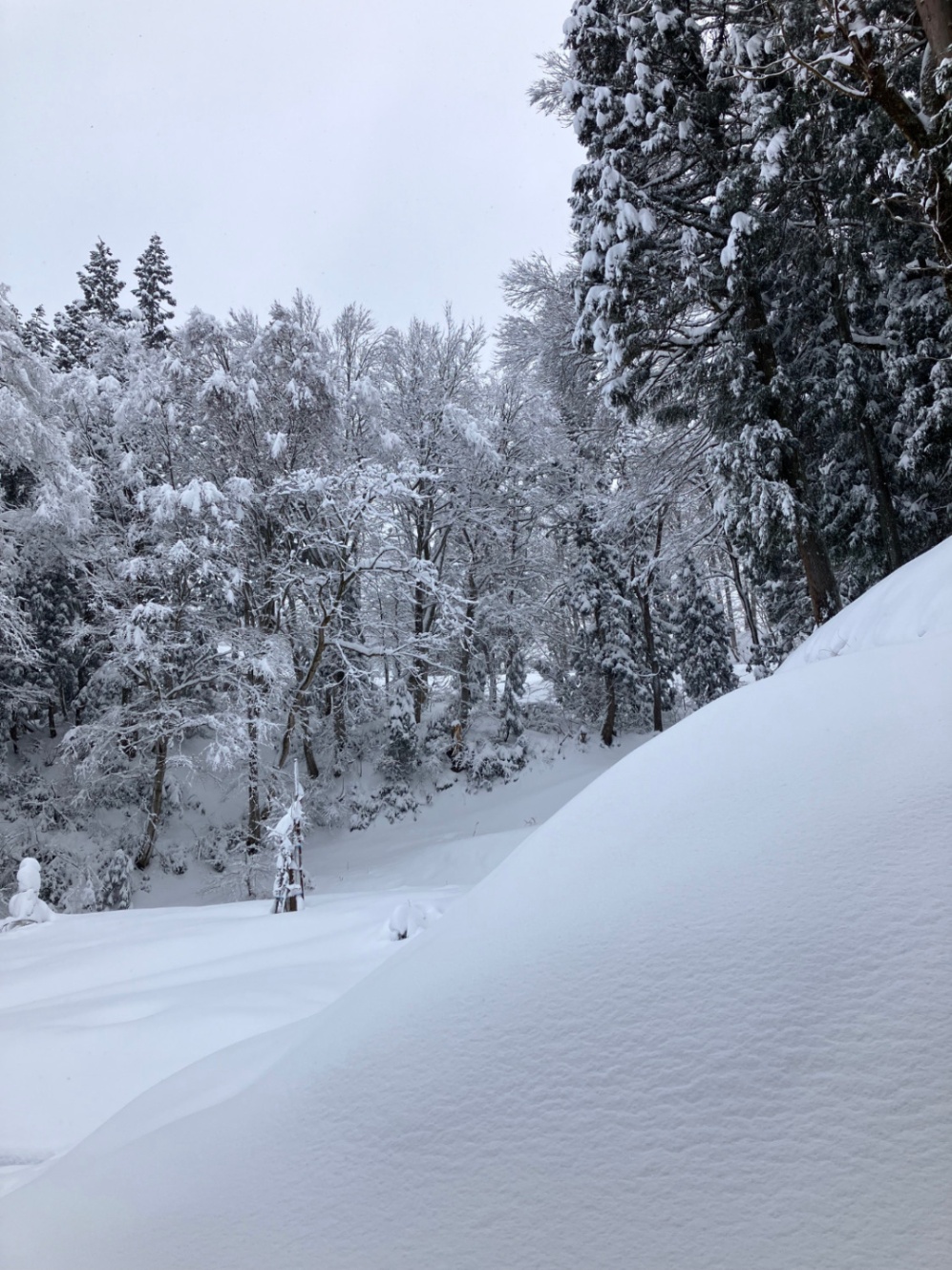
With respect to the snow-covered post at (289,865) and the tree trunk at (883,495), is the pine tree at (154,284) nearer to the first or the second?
the snow-covered post at (289,865)

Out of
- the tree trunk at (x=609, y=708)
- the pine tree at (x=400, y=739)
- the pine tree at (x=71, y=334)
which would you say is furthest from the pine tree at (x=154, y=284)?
the tree trunk at (x=609, y=708)

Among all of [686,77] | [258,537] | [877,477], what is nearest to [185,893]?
[258,537]

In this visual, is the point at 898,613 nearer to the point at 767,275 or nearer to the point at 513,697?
the point at 767,275

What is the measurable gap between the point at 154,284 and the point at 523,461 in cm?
1322

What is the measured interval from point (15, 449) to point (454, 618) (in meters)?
8.06

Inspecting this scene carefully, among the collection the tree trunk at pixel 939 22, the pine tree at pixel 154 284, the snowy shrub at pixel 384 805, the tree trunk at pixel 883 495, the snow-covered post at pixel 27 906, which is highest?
the pine tree at pixel 154 284

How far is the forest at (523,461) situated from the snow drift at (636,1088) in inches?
213

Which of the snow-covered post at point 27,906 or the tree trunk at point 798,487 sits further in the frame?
the tree trunk at point 798,487

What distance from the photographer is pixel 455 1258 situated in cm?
97

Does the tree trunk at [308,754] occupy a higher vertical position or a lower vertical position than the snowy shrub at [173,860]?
higher

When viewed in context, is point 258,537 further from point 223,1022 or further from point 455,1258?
point 455,1258

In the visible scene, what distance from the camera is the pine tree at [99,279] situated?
62.6 ft

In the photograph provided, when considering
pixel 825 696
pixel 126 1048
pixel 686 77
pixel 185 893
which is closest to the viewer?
pixel 825 696

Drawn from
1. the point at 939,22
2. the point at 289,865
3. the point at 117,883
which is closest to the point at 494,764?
the point at 117,883
